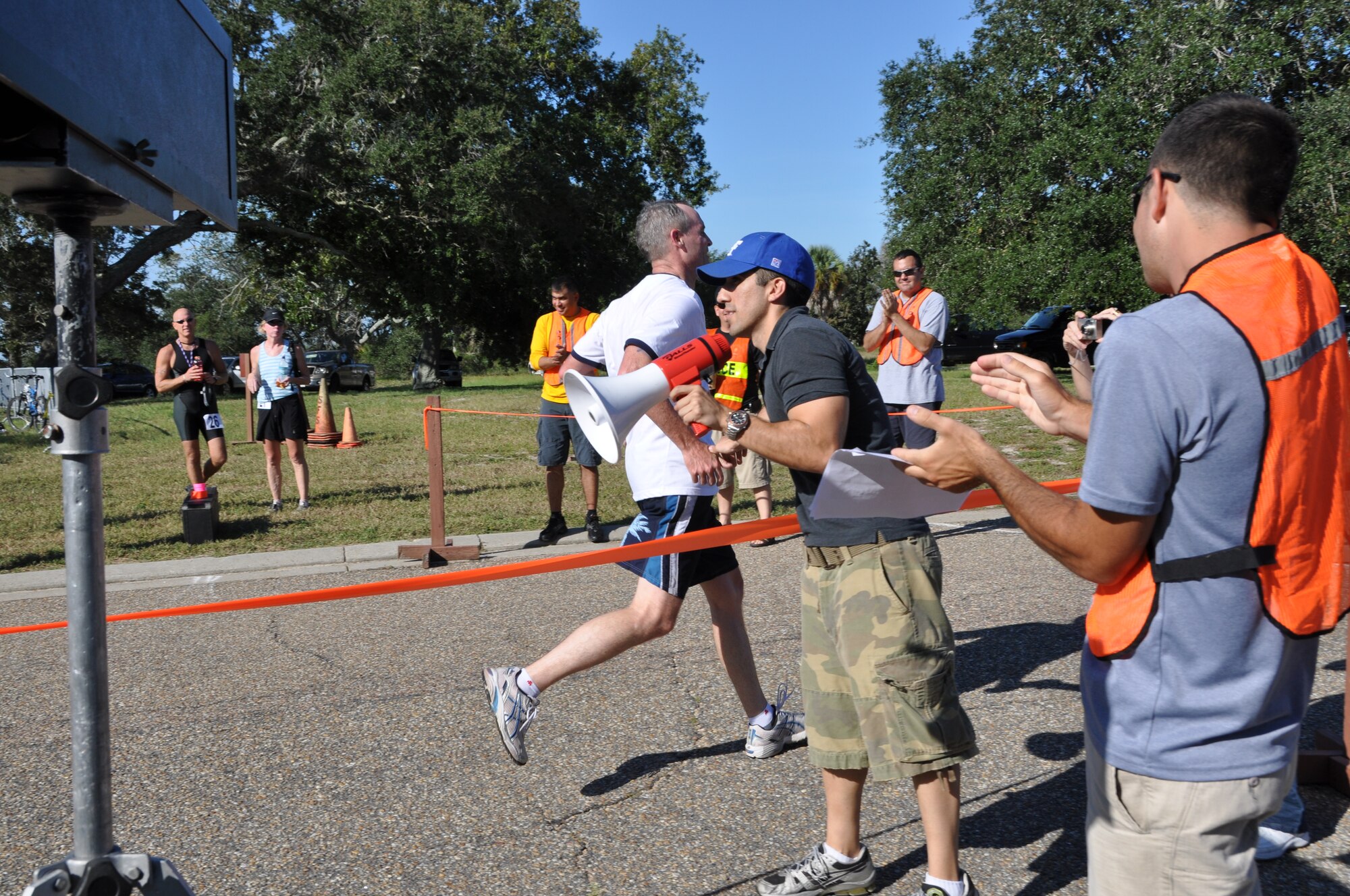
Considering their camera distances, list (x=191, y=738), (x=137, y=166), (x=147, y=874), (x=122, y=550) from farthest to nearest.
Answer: (x=122, y=550), (x=191, y=738), (x=147, y=874), (x=137, y=166)

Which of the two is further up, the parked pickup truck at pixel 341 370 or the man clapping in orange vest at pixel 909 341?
the parked pickup truck at pixel 341 370

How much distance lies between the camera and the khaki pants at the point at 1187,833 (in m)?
1.73

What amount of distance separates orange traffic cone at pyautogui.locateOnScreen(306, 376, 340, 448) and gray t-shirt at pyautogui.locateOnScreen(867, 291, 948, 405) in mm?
10918

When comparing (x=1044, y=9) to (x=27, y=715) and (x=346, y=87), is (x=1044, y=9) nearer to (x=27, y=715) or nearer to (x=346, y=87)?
(x=346, y=87)

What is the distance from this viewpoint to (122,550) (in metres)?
8.38

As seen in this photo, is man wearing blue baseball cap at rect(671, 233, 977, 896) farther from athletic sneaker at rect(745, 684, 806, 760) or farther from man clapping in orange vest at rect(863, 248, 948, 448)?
man clapping in orange vest at rect(863, 248, 948, 448)

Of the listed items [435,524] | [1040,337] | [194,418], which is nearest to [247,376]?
[194,418]

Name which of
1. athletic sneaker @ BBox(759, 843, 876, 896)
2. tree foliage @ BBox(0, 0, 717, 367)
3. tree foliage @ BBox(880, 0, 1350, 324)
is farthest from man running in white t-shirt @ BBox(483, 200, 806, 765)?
tree foliage @ BBox(0, 0, 717, 367)

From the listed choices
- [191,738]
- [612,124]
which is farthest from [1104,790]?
[612,124]

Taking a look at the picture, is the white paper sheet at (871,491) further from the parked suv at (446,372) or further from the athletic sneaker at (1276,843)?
the parked suv at (446,372)

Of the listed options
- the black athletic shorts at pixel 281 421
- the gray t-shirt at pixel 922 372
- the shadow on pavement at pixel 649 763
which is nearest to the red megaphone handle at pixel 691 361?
the shadow on pavement at pixel 649 763

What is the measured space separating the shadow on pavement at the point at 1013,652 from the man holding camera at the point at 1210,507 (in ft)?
9.60

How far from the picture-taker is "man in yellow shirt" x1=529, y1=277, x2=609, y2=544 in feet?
27.0

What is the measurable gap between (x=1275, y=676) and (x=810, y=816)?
6.70 feet
